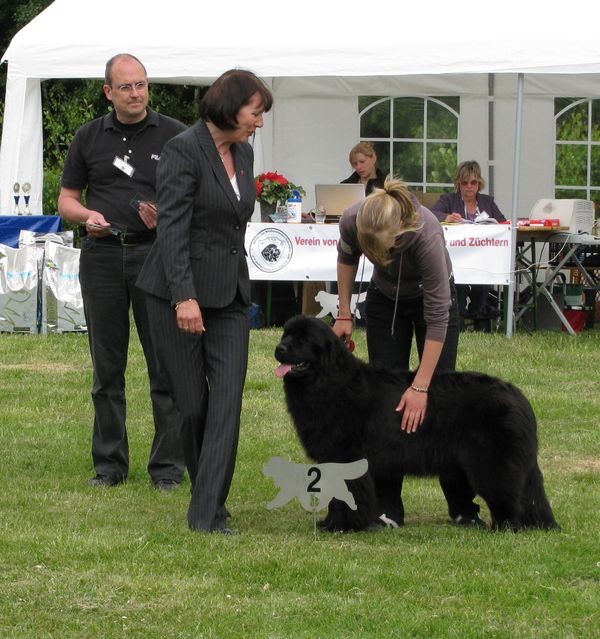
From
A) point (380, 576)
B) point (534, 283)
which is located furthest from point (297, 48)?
point (380, 576)

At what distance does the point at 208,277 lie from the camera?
Answer: 189 inches

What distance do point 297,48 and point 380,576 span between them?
7.60 meters

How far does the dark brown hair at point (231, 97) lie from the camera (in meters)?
4.67

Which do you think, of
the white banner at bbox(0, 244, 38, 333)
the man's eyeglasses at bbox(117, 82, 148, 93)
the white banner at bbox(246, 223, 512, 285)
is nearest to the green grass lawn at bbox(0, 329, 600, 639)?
the man's eyeglasses at bbox(117, 82, 148, 93)

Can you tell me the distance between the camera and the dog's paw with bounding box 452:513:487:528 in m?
5.25

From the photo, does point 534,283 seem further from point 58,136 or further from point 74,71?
point 58,136

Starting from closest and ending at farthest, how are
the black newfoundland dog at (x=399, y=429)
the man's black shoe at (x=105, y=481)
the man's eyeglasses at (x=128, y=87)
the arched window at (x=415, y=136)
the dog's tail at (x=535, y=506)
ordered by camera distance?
1. the black newfoundland dog at (x=399, y=429)
2. the dog's tail at (x=535, y=506)
3. the man's eyeglasses at (x=128, y=87)
4. the man's black shoe at (x=105, y=481)
5. the arched window at (x=415, y=136)

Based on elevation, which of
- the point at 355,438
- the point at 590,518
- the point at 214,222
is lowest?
the point at 590,518

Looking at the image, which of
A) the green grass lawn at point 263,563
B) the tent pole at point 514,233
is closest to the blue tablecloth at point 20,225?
the tent pole at point 514,233

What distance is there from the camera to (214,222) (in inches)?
188

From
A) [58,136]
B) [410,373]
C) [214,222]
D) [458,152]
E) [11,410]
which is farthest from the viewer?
[58,136]

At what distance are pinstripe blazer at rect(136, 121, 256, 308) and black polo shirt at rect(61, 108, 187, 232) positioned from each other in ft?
3.48

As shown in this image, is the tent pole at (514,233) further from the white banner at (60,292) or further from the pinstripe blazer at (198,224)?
the pinstripe blazer at (198,224)

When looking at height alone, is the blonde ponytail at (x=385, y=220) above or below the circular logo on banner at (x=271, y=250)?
above
